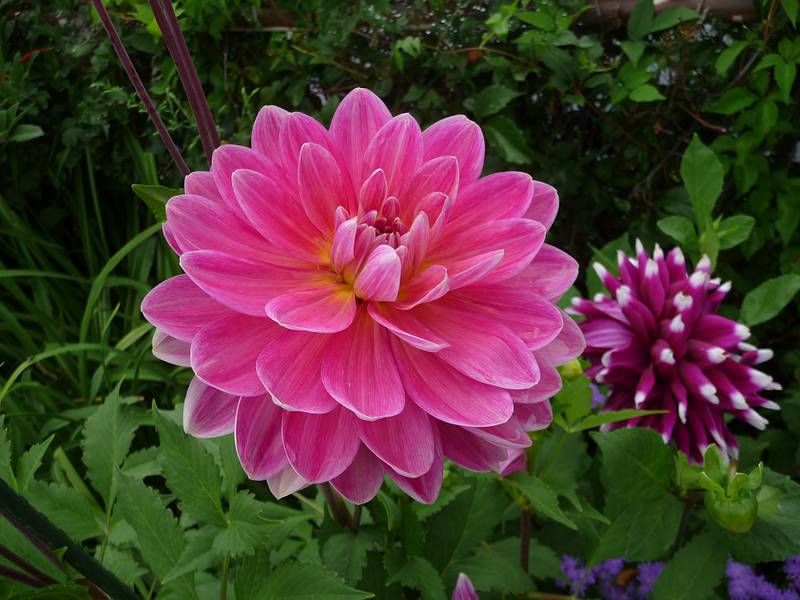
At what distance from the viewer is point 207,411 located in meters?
0.45

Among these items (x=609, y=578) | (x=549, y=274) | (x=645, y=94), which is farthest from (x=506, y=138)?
(x=549, y=274)

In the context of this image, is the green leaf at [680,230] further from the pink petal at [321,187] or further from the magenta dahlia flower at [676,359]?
the pink petal at [321,187]

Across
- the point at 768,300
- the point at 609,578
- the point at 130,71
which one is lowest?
the point at 609,578

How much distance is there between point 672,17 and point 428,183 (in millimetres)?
899

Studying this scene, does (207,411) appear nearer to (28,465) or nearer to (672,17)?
(28,465)

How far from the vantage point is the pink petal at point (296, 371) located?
41 centimetres

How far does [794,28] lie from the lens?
1.12m

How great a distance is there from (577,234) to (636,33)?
0.41 metres

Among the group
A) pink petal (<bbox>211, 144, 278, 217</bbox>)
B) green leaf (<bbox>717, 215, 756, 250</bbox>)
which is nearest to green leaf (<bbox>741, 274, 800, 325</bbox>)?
green leaf (<bbox>717, 215, 756, 250</bbox>)

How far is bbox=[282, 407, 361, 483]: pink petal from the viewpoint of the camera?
42 centimetres

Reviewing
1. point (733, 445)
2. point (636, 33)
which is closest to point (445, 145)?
point (733, 445)

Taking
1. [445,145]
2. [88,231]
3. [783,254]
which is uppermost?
[445,145]

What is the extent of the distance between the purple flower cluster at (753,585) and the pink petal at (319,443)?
0.61 m

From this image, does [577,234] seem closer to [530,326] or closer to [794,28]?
[794,28]
